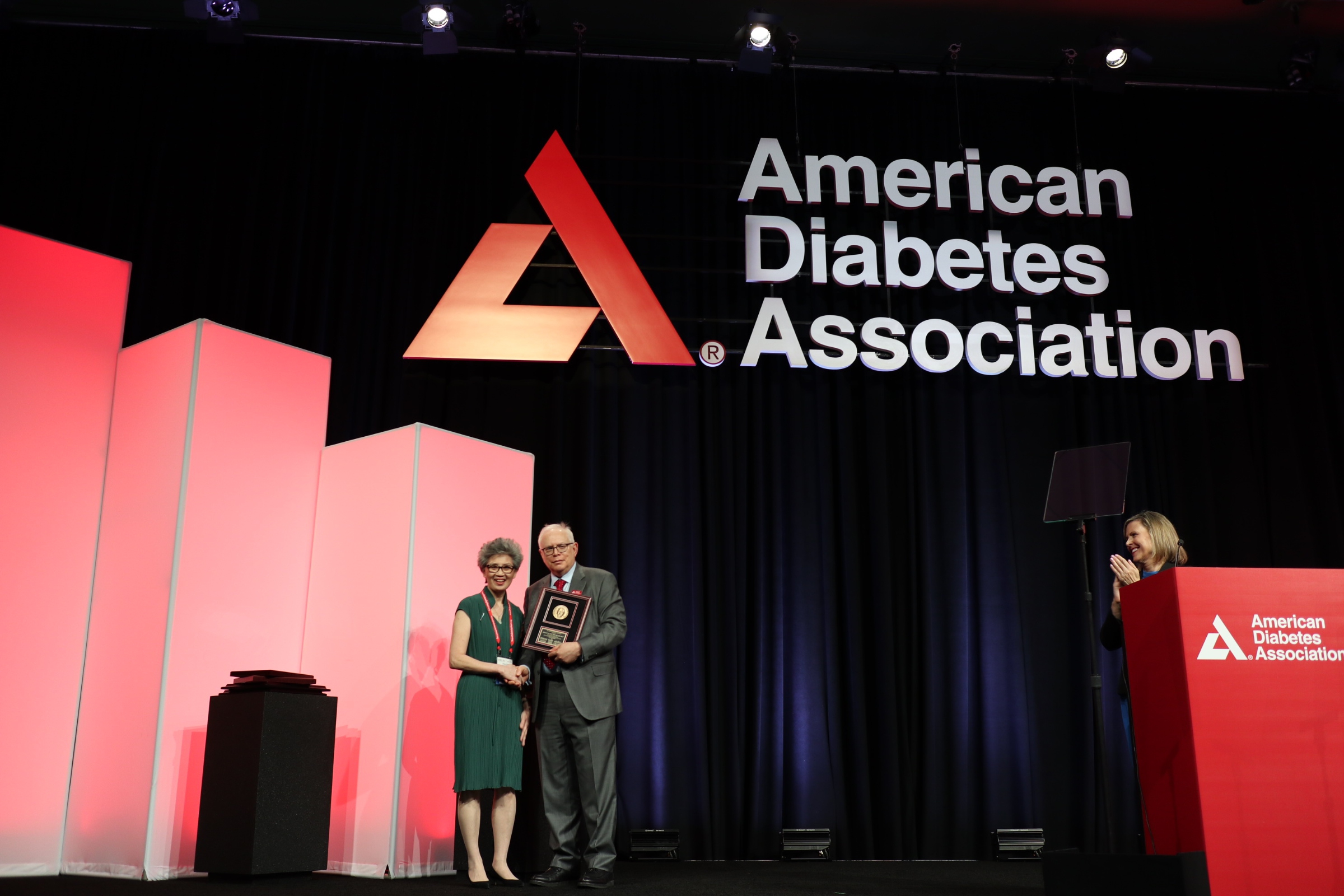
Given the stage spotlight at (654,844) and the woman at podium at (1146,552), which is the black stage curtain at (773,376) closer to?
the stage spotlight at (654,844)

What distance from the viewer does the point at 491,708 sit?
14.7ft

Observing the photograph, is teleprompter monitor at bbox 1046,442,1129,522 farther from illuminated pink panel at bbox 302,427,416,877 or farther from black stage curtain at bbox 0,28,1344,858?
illuminated pink panel at bbox 302,427,416,877

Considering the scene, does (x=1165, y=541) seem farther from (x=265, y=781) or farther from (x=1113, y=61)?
(x=1113, y=61)

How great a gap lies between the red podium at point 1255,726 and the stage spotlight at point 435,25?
17.8 ft

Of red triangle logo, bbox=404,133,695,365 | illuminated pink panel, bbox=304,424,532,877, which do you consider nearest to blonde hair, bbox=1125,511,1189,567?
illuminated pink panel, bbox=304,424,532,877

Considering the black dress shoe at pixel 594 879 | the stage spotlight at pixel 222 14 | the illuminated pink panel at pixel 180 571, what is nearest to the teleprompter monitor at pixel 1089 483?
the black dress shoe at pixel 594 879

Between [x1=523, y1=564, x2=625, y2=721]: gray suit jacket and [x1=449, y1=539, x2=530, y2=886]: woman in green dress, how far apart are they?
0.09 m

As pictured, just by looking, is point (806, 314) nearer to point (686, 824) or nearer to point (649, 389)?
point (649, 389)

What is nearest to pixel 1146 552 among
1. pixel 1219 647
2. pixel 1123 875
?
pixel 1219 647

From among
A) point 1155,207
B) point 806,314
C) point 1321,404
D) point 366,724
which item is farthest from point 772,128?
point 366,724

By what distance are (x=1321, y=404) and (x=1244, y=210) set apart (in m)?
1.45

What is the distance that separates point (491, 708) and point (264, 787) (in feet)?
3.04

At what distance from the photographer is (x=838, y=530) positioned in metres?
6.69

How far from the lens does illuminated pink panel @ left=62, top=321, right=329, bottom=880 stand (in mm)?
4477
